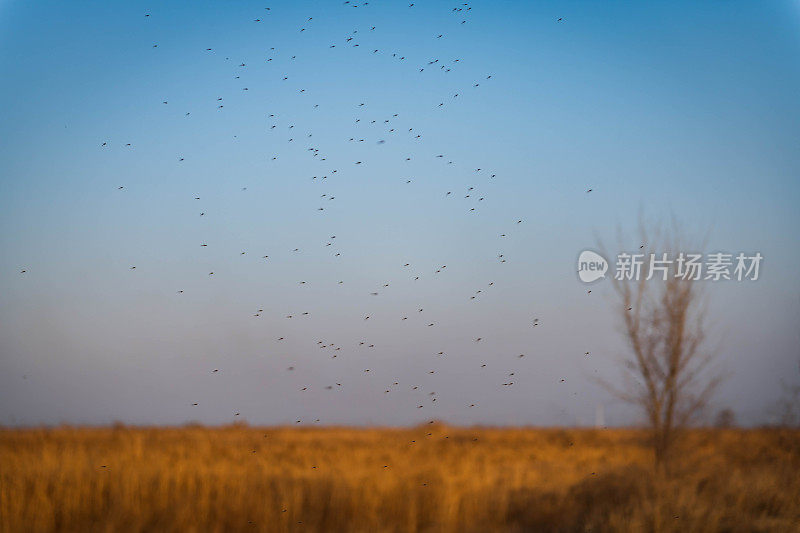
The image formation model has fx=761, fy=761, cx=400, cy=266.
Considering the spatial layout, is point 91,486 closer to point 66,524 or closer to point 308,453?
point 66,524

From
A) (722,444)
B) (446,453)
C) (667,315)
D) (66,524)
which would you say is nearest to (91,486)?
(66,524)

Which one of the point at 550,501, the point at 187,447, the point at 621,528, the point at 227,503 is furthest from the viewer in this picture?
the point at 187,447

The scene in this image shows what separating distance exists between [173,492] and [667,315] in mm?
8571

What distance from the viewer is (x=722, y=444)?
21.3m

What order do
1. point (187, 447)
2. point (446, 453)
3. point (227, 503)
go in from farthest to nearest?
Answer: point (446, 453), point (187, 447), point (227, 503)

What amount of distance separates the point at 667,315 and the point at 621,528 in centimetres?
492

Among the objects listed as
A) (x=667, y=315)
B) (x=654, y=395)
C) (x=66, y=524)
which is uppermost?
(x=667, y=315)

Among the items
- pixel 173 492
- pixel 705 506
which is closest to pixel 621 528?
pixel 705 506

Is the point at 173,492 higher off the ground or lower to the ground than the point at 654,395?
lower

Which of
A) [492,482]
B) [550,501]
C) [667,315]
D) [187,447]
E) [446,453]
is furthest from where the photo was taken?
[446,453]

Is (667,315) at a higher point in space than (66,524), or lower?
higher

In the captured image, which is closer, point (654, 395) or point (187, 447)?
point (654, 395)

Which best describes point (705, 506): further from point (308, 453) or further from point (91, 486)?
point (308, 453)

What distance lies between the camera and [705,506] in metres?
10.3
